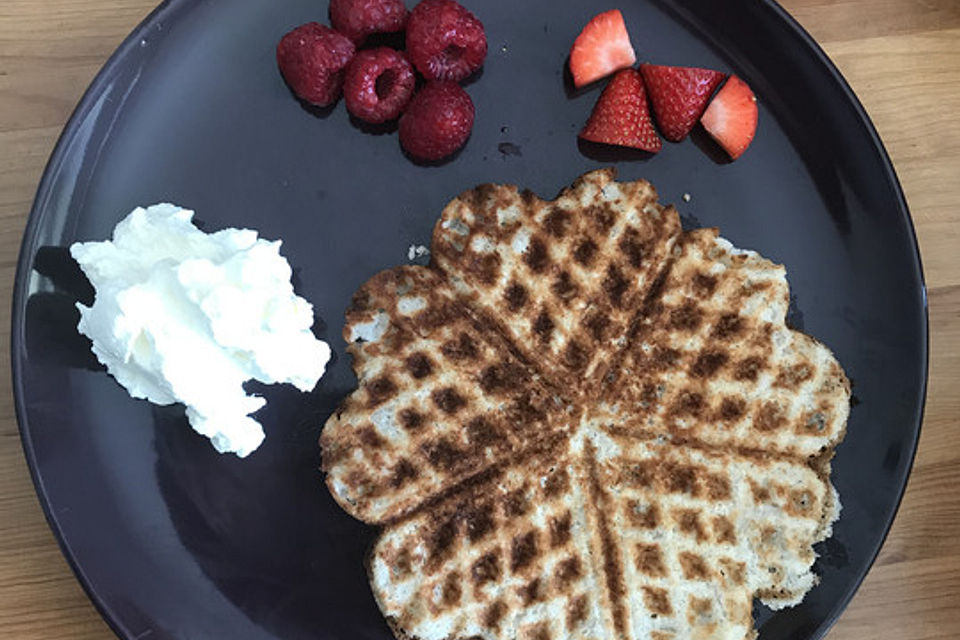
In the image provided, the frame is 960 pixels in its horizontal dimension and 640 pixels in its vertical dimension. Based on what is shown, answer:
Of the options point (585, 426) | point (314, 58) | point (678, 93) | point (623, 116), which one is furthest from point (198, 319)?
point (678, 93)

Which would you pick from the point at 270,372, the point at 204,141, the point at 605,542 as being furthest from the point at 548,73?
the point at 605,542

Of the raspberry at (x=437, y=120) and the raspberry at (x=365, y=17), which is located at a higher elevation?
the raspberry at (x=365, y=17)

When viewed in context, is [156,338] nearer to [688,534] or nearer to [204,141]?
[204,141]

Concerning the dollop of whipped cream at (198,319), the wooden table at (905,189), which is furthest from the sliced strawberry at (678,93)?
the dollop of whipped cream at (198,319)

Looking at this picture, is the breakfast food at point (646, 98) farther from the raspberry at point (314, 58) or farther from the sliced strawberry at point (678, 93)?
the raspberry at point (314, 58)

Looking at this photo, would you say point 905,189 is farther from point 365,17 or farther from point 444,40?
point 365,17
